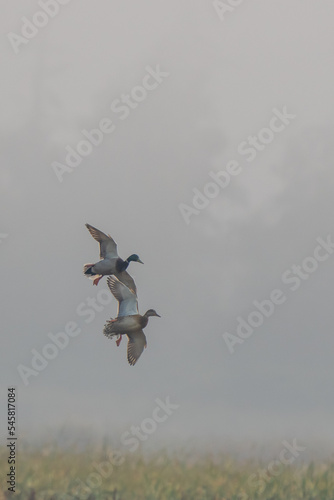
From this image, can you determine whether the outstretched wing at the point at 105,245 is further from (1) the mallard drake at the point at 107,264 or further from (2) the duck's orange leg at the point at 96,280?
(2) the duck's orange leg at the point at 96,280

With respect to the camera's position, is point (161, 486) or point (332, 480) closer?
point (161, 486)

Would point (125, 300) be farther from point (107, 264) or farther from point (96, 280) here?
point (96, 280)

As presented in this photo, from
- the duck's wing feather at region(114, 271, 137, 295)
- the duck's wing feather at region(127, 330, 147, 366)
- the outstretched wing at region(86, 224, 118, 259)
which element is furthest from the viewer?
the outstretched wing at region(86, 224, 118, 259)

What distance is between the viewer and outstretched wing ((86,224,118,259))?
2539cm

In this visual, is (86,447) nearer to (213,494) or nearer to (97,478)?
(97,478)

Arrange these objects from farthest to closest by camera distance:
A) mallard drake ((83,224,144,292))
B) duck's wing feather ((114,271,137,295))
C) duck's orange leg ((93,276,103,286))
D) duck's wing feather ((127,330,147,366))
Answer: duck's orange leg ((93,276,103,286))
mallard drake ((83,224,144,292))
duck's wing feather ((114,271,137,295))
duck's wing feather ((127,330,147,366))

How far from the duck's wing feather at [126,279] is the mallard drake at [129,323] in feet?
2.93

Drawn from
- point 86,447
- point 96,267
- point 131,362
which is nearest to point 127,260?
point 96,267


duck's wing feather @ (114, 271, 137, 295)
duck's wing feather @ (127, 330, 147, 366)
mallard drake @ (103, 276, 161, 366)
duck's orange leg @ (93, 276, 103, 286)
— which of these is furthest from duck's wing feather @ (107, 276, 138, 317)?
duck's orange leg @ (93, 276, 103, 286)

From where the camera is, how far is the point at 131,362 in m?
23.8

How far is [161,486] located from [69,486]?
2.40 meters

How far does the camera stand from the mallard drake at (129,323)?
77.7 ft

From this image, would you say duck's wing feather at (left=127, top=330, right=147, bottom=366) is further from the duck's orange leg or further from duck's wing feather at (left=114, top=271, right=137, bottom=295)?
the duck's orange leg

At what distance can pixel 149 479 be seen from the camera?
25.2 meters
